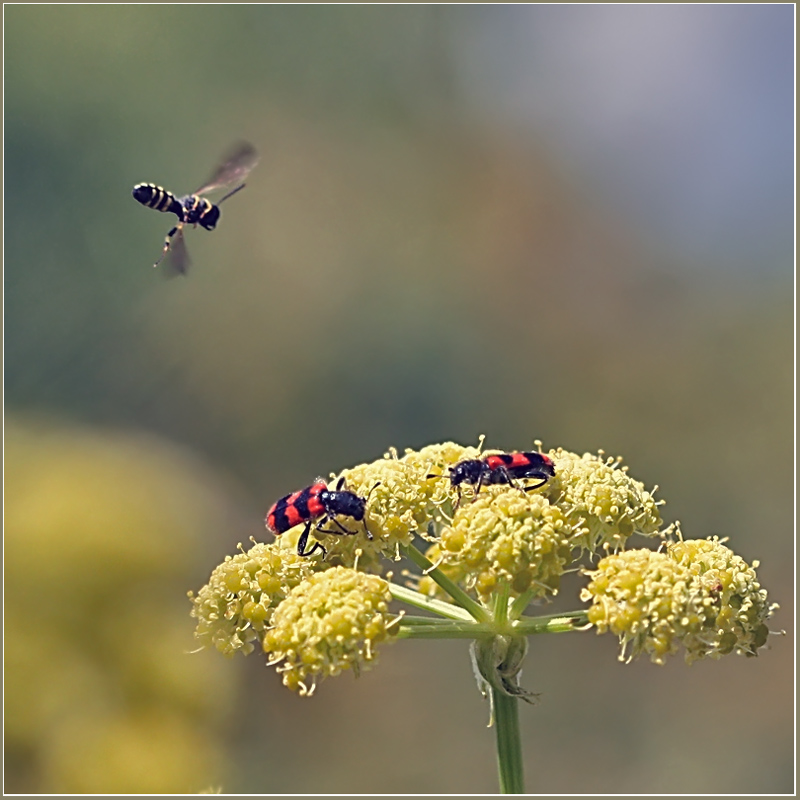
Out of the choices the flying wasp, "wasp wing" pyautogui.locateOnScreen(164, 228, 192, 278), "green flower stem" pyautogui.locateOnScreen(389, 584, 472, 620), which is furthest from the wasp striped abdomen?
"green flower stem" pyautogui.locateOnScreen(389, 584, 472, 620)

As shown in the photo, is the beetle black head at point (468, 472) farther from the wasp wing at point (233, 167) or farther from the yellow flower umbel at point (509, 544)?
the wasp wing at point (233, 167)

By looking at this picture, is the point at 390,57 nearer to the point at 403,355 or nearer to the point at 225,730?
the point at 403,355

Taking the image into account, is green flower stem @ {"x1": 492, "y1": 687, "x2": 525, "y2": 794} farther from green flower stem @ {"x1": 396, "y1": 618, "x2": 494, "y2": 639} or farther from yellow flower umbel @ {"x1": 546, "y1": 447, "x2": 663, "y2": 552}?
yellow flower umbel @ {"x1": 546, "y1": 447, "x2": 663, "y2": 552}

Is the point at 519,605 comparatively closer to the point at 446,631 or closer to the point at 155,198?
the point at 446,631

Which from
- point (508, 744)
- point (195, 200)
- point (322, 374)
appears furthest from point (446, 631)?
point (322, 374)

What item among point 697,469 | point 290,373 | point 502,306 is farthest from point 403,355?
point 697,469

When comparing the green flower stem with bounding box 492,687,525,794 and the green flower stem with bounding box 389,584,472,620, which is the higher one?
the green flower stem with bounding box 389,584,472,620

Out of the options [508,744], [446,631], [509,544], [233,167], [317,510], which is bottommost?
[508,744]
